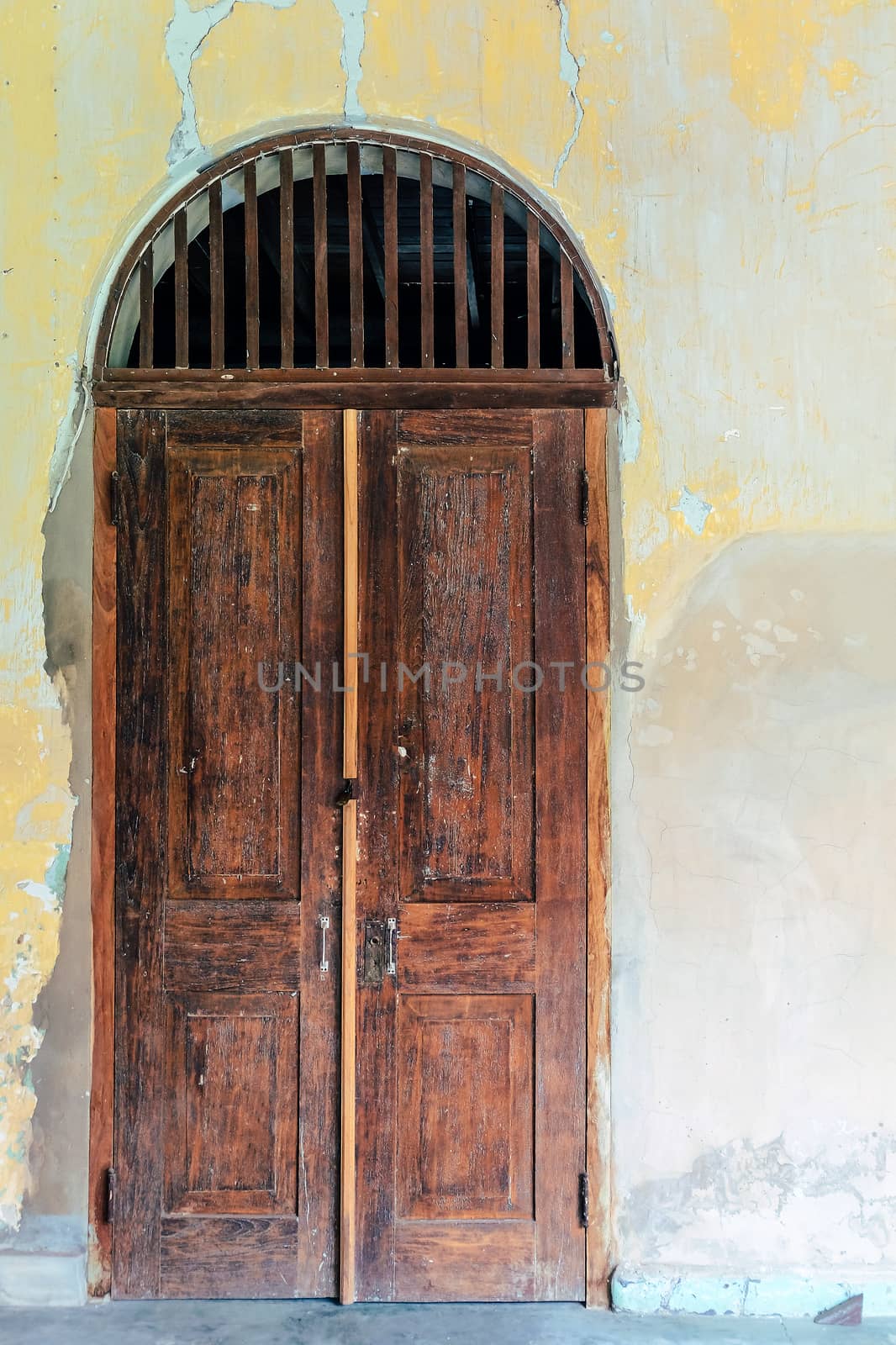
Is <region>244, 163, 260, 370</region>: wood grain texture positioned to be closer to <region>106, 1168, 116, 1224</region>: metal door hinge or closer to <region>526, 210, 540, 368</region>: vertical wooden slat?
<region>526, 210, 540, 368</region>: vertical wooden slat

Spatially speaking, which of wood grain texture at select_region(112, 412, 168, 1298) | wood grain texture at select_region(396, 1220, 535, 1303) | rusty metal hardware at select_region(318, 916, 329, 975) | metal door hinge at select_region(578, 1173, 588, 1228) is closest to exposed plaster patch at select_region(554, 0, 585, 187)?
wood grain texture at select_region(112, 412, 168, 1298)

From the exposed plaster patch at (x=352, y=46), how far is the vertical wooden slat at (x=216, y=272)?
1.25 ft

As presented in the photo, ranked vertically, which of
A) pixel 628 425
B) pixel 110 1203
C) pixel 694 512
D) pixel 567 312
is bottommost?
pixel 110 1203

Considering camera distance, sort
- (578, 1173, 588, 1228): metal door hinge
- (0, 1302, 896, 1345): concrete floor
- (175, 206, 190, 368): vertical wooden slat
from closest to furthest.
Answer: (0, 1302, 896, 1345): concrete floor < (578, 1173, 588, 1228): metal door hinge < (175, 206, 190, 368): vertical wooden slat

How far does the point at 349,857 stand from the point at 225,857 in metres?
0.31

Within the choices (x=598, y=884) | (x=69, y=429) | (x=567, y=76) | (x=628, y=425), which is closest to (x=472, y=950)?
(x=598, y=884)

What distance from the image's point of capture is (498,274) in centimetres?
247

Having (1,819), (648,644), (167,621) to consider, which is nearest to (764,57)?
(648,644)

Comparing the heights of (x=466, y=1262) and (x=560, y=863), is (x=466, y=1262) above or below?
below

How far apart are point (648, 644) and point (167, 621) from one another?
1.18 m

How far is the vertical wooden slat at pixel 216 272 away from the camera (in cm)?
247

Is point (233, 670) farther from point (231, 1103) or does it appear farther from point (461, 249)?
point (461, 249)

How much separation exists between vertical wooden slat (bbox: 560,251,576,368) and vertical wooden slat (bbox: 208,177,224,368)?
0.84 metres

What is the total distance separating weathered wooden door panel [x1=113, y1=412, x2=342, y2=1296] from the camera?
2393 mm
